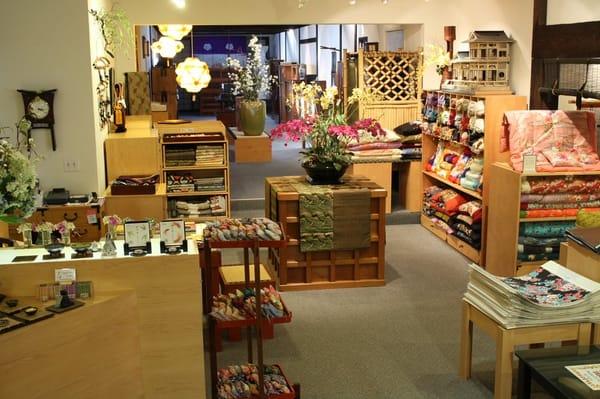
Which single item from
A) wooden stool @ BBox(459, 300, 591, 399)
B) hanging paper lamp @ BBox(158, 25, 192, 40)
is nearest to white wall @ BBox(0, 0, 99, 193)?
hanging paper lamp @ BBox(158, 25, 192, 40)

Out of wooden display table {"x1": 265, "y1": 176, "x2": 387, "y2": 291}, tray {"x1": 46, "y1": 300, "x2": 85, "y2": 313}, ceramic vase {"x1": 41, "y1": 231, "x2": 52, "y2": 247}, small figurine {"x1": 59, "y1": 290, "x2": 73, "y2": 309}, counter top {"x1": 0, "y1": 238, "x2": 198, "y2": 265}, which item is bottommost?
wooden display table {"x1": 265, "y1": 176, "x2": 387, "y2": 291}

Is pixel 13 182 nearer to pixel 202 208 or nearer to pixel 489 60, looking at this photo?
pixel 202 208

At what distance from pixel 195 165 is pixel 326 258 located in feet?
5.79

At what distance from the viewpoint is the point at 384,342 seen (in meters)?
5.23

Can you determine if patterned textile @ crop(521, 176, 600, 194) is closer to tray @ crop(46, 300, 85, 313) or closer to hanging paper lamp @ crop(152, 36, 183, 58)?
tray @ crop(46, 300, 85, 313)

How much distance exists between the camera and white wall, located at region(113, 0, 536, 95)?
8.58 metres

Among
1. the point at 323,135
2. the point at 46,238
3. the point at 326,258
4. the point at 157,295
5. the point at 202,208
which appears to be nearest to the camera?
the point at 157,295

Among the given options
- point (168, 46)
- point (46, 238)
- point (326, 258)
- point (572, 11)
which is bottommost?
point (326, 258)

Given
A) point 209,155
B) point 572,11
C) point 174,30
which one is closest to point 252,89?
point 174,30

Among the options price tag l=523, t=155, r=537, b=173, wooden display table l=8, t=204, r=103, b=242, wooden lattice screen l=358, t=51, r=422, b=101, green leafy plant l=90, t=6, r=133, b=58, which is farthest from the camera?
wooden lattice screen l=358, t=51, r=422, b=101

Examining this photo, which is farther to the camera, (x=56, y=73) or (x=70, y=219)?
(x=56, y=73)

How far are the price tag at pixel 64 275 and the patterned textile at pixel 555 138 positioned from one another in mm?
3900

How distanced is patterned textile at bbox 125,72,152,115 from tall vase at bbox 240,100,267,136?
2970 millimetres

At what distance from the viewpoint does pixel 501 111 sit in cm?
682
